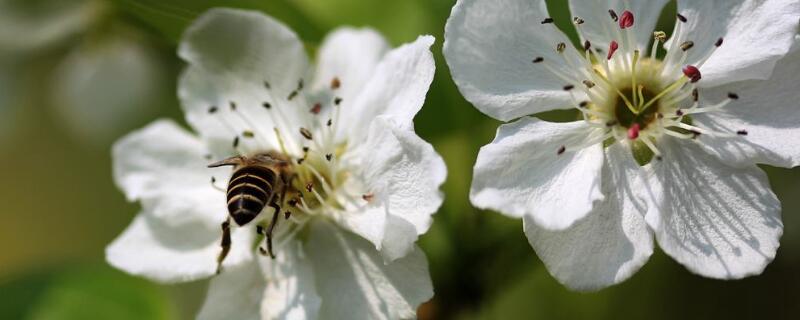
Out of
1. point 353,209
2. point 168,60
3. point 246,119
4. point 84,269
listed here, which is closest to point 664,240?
point 353,209

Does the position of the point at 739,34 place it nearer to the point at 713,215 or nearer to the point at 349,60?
the point at 713,215

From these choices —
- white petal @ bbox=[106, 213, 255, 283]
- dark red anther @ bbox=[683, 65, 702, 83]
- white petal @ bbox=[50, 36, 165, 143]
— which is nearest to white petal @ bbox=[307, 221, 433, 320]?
white petal @ bbox=[106, 213, 255, 283]

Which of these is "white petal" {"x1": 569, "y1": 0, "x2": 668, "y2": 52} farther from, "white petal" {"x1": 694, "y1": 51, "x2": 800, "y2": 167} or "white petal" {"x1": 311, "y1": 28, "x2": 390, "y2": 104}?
"white petal" {"x1": 311, "y1": 28, "x2": 390, "y2": 104}

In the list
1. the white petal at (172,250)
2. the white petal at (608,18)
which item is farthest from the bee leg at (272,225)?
the white petal at (608,18)

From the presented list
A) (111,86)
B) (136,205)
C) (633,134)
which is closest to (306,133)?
(633,134)

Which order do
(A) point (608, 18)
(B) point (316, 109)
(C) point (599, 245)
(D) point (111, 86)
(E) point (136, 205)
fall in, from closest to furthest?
(C) point (599, 245) → (A) point (608, 18) → (B) point (316, 109) → (D) point (111, 86) → (E) point (136, 205)
